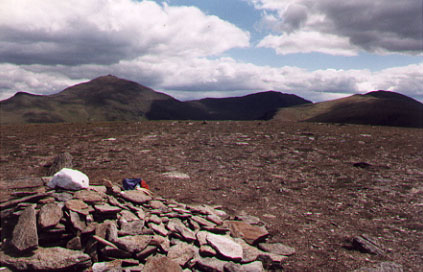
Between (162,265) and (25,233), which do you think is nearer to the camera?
(162,265)

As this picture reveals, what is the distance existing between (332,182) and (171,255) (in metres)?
7.80

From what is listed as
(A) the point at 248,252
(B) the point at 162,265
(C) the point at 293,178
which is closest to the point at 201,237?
(A) the point at 248,252

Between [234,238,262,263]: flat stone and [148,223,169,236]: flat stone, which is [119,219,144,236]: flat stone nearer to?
[148,223,169,236]: flat stone

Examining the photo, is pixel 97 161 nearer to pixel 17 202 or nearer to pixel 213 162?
pixel 213 162

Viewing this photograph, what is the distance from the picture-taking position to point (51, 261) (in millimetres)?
6164

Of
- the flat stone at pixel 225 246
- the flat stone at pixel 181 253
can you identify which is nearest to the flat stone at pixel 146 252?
the flat stone at pixel 181 253

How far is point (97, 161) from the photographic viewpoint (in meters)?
15.0

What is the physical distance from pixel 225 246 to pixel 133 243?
2.01 m

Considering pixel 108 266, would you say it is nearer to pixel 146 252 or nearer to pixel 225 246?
pixel 146 252

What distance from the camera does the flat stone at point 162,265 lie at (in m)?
6.10

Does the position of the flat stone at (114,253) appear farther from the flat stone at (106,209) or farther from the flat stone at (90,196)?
the flat stone at (90,196)

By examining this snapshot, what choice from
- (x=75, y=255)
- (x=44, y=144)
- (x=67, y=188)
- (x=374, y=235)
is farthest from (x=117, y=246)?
(x=44, y=144)

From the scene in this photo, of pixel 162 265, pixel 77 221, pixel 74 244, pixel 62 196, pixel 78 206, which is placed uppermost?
pixel 62 196

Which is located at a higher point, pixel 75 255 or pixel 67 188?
pixel 67 188
